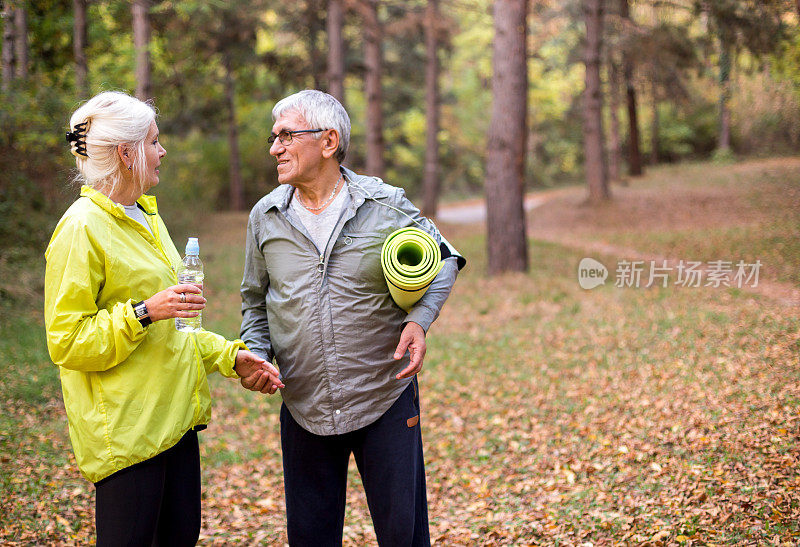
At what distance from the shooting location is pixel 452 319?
409 inches

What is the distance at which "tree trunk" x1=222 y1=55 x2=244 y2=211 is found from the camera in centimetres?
2523

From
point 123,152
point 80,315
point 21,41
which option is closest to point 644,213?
point 21,41

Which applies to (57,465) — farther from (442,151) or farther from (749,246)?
(442,151)

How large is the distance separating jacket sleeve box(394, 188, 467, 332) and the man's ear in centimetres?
34

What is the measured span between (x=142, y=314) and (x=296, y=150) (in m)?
0.93

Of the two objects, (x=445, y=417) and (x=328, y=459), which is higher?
(x=328, y=459)

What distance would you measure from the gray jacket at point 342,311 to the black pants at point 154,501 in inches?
20.3

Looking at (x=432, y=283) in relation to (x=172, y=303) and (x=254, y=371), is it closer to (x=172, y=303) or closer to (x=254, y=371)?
(x=254, y=371)

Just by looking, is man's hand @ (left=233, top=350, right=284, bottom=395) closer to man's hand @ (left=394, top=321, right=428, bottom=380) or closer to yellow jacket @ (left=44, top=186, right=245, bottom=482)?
yellow jacket @ (left=44, top=186, right=245, bottom=482)

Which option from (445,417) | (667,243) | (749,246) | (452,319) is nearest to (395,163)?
(667,243)

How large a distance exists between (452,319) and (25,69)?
861 cm

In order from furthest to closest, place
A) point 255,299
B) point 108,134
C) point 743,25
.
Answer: point 743,25 < point 255,299 < point 108,134

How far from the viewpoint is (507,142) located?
1212 cm

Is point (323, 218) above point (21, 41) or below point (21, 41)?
below
